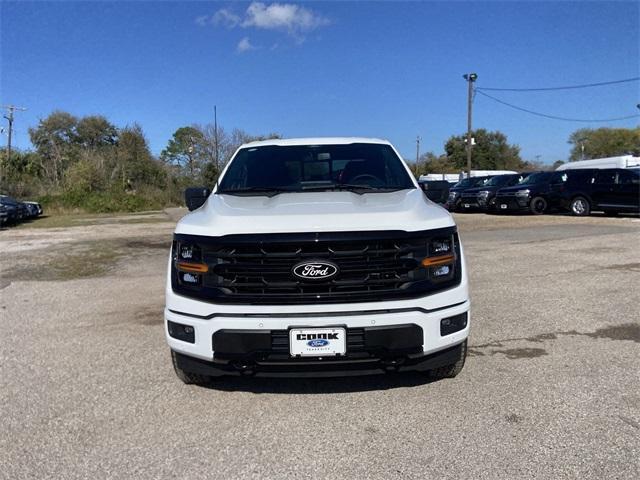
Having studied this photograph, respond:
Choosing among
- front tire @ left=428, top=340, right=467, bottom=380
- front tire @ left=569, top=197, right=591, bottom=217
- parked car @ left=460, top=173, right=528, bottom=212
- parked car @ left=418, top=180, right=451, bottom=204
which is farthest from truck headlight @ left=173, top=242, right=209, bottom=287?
parked car @ left=460, top=173, right=528, bottom=212

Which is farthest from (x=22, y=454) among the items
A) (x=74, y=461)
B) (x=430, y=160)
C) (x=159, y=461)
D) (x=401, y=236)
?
(x=430, y=160)

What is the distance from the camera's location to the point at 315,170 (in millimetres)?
4840

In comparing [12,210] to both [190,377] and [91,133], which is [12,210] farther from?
[91,133]

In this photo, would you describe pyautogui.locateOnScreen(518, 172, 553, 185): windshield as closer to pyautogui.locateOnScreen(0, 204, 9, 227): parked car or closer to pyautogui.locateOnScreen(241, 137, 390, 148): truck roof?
pyautogui.locateOnScreen(241, 137, 390, 148): truck roof

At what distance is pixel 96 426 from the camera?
3.31 m

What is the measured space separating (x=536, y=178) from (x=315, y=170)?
18.2 m

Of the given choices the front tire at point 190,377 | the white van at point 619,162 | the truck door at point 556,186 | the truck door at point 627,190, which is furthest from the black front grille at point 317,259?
the white van at point 619,162

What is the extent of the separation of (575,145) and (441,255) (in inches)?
3525

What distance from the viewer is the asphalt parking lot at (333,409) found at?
283 cm

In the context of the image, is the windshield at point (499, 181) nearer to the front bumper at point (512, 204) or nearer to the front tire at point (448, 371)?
the front bumper at point (512, 204)

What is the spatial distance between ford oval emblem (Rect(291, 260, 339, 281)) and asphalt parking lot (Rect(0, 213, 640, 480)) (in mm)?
903

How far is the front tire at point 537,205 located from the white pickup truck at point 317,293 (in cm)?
1815

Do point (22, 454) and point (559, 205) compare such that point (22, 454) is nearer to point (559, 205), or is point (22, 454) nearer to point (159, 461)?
point (159, 461)

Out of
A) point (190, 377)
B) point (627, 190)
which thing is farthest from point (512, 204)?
point (190, 377)
